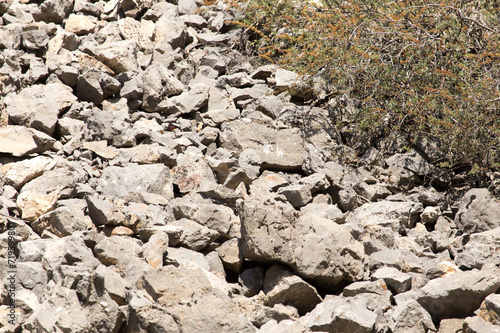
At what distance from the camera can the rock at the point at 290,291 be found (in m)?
3.88

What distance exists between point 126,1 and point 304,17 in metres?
2.49

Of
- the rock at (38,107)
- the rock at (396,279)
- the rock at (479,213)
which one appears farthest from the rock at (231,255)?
the rock at (38,107)

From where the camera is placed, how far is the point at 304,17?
720cm

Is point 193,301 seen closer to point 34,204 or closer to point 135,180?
point 34,204

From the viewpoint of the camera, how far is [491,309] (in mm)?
3297

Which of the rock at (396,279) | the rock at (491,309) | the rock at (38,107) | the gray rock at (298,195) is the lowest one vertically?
the gray rock at (298,195)

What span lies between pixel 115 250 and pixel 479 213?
3.26 m

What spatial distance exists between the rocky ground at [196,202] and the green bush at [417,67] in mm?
380

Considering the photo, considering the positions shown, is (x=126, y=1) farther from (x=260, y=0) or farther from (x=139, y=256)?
(x=139, y=256)

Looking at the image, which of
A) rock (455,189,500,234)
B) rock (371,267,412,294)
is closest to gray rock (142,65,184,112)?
rock (371,267,412,294)

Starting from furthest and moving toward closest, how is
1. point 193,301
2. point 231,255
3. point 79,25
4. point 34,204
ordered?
point 79,25 < point 34,204 < point 231,255 < point 193,301

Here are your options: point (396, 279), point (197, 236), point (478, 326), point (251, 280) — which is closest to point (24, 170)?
point (197, 236)

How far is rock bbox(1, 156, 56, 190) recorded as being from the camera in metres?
4.70

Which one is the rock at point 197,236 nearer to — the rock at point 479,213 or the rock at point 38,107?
the rock at point 38,107
